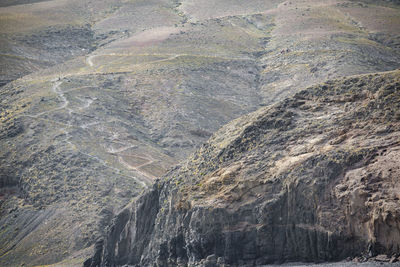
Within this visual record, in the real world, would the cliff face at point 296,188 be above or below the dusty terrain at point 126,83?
above

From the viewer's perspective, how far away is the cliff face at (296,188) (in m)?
26.0

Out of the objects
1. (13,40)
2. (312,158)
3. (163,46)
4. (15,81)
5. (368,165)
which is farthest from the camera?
(13,40)

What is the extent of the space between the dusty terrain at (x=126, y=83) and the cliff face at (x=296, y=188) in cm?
1250

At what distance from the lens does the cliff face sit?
25984mm

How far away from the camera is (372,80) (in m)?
32.3

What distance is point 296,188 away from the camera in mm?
28453

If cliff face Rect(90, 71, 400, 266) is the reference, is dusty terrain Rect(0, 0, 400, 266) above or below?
below

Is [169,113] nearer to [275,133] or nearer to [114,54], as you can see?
[114,54]

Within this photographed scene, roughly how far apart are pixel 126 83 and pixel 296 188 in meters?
61.7

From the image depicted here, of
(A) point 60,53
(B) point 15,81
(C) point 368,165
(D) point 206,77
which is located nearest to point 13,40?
(A) point 60,53

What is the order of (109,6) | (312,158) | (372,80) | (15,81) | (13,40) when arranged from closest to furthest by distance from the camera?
(312,158) → (372,80) → (15,81) → (13,40) → (109,6)

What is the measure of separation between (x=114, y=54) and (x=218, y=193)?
249 feet

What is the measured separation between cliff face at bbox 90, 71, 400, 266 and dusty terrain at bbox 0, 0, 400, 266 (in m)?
12.5

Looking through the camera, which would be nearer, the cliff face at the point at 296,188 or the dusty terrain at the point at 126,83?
the cliff face at the point at 296,188
